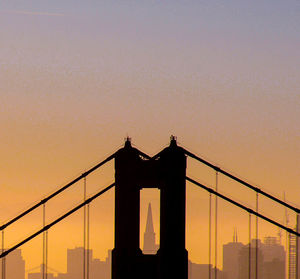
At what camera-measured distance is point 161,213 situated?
8062 centimetres

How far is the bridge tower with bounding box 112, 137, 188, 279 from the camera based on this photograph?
Result: 80.1m

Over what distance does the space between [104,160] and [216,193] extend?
9288mm

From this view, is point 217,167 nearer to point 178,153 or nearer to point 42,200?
point 178,153

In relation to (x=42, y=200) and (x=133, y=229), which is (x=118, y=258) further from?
(x=42, y=200)

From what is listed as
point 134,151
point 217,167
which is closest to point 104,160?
point 134,151

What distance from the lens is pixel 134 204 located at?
264 feet

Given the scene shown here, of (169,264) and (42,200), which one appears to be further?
(42,200)

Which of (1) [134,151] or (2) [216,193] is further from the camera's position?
(2) [216,193]

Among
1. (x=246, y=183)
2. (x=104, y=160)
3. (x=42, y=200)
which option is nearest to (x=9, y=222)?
(x=42, y=200)

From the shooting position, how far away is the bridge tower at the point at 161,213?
80.1 meters

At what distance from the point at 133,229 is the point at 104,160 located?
483 cm

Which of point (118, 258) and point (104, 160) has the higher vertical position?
point (104, 160)

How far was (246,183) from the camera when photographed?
84812 millimetres

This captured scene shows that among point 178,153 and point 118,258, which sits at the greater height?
point 178,153
